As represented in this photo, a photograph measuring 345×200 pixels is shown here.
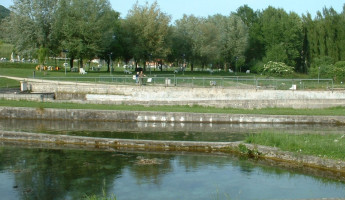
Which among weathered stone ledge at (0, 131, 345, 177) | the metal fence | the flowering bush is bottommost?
weathered stone ledge at (0, 131, 345, 177)

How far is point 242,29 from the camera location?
8612 cm

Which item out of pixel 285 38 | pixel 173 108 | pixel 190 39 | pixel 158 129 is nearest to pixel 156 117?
pixel 158 129

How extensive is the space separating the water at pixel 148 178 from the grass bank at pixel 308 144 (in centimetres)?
127

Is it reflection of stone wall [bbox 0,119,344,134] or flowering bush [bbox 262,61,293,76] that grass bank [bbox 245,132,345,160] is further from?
flowering bush [bbox 262,61,293,76]

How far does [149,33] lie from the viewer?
65750 mm

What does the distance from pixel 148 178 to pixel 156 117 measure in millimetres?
13554

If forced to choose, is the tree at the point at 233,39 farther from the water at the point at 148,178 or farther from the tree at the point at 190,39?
the water at the point at 148,178

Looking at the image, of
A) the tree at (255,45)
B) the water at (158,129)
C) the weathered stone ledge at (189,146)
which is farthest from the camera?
the tree at (255,45)

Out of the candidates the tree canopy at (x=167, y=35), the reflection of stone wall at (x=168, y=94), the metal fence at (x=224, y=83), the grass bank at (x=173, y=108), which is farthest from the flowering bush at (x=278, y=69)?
the grass bank at (x=173, y=108)

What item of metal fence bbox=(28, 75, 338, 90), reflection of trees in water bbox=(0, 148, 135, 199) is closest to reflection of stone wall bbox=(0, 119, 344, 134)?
reflection of trees in water bbox=(0, 148, 135, 199)

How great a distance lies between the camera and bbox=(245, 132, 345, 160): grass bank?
15.3m

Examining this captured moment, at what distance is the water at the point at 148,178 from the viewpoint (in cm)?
1261

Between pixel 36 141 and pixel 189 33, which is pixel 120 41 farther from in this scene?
pixel 36 141

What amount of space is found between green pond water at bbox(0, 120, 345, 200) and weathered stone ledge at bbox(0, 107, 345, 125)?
8.85m
